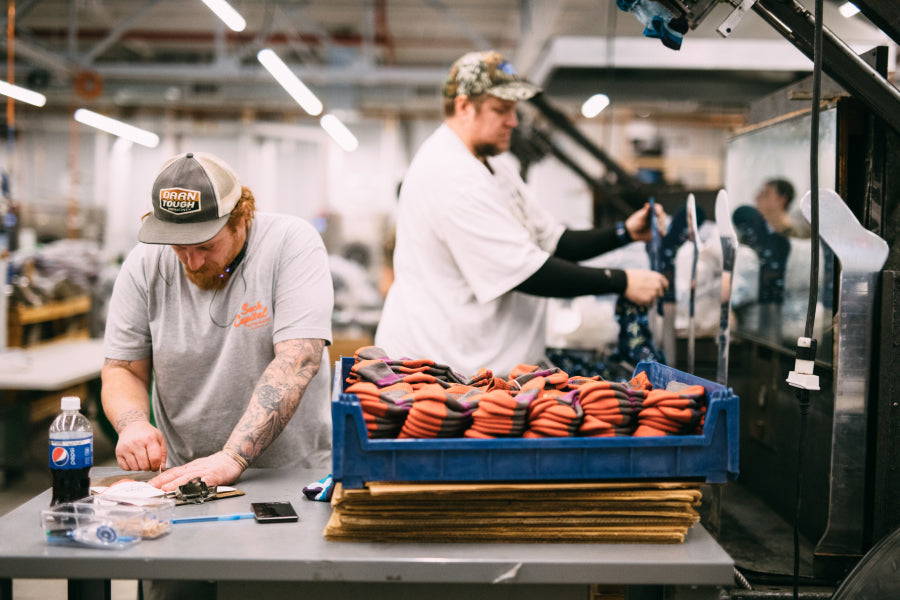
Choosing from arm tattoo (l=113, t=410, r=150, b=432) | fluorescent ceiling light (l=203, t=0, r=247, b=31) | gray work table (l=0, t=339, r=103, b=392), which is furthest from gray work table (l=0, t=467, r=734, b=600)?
gray work table (l=0, t=339, r=103, b=392)

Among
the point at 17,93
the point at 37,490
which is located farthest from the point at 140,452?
the point at 17,93

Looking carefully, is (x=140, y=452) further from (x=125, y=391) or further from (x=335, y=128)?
(x=335, y=128)

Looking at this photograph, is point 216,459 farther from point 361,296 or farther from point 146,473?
point 361,296

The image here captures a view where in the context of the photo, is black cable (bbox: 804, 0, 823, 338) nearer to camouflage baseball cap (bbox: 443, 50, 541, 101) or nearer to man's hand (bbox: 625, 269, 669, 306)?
man's hand (bbox: 625, 269, 669, 306)

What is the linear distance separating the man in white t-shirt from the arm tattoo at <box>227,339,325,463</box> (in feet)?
1.70

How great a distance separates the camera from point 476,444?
1265 mm

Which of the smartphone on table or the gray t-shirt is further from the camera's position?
the gray t-shirt

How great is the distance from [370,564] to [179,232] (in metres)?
0.97

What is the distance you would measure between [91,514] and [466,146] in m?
1.60

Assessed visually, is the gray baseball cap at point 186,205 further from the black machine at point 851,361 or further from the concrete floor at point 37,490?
the concrete floor at point 37,490

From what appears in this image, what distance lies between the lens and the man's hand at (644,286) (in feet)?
7.45

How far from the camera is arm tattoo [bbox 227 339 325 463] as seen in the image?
1.73 m

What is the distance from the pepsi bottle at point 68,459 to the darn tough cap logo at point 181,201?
514 millimetres

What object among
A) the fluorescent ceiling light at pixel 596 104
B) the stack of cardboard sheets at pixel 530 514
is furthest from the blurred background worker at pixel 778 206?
the fluorescent ceiling light at pixel 596 104
